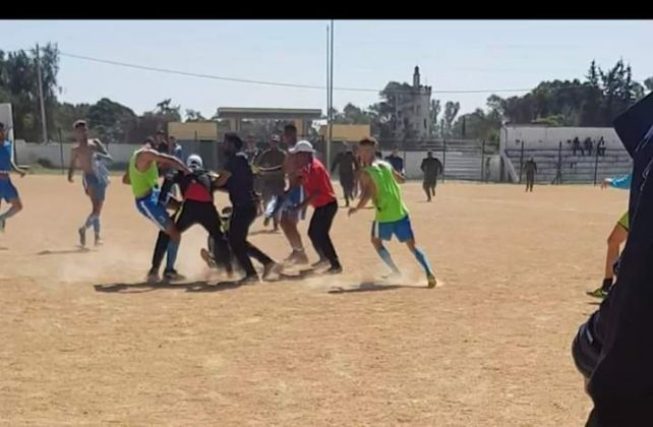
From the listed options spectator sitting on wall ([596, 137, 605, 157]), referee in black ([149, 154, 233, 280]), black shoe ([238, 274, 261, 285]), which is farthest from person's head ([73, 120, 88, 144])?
spectator sitting on wall ([596, 137, 605, 157])

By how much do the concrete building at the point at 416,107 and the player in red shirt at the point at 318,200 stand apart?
76.2 meters

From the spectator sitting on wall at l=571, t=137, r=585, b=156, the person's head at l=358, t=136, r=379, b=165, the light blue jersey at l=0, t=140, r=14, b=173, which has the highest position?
the person's head at l=358, t=136, r=379, b=165

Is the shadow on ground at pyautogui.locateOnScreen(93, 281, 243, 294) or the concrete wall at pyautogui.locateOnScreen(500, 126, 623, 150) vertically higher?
the concrete wall at pyautogui.locateOnScreen(500, 126, 623, 150)

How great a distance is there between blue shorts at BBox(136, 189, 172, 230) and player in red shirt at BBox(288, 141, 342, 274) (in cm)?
164

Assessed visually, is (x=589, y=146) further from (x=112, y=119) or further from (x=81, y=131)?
(x=112, y=119)

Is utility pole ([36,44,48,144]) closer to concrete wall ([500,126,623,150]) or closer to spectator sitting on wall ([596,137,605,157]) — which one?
concrete wall ([500,126,623,150])

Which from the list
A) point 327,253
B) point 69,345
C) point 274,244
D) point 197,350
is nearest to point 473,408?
point 197,350

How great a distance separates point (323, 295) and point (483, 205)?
17363 millimetres

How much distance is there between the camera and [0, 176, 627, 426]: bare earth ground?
487 cm

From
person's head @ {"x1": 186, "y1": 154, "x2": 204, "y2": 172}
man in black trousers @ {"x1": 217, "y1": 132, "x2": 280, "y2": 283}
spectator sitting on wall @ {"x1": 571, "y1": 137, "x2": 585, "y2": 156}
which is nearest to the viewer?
man in black trousers @ {"x1": 217, "y1": 132, "x2": 280, "y2": 283}

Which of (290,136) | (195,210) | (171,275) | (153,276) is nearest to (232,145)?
(195,210)

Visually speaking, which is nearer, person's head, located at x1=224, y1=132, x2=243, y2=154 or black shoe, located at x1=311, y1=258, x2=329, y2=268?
person's head, located at x1=224, y1=132, x2=243, y2=154

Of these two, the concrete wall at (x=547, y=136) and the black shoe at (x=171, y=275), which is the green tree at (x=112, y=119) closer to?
the concrete wall at (x=547, y=136)

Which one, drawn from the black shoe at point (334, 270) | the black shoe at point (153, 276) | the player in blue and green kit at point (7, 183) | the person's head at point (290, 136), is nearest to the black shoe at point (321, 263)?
the black shoe at point (334, 270)
